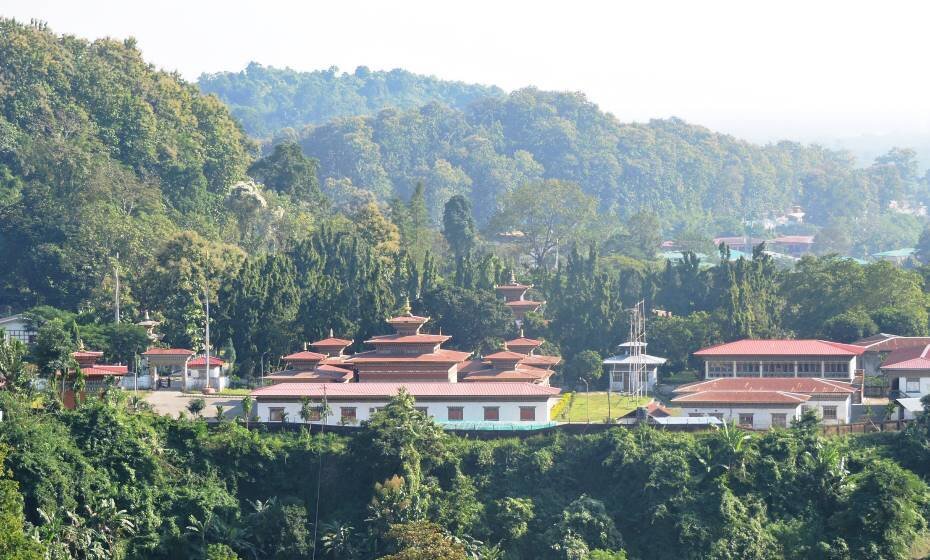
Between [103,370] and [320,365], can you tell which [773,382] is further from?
[103,370]

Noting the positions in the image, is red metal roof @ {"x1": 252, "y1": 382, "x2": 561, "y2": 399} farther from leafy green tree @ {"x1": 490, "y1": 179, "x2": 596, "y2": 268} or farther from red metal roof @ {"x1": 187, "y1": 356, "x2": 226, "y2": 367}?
leafy green tree @ {"x1": 490, "y1": 179, "x2": 596, "y2": 268}

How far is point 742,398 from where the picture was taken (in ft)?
210

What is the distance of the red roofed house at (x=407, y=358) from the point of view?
6925 centimetres

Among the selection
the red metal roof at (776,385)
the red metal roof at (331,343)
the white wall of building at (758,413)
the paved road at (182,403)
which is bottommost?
the white wall of building at (758,413)

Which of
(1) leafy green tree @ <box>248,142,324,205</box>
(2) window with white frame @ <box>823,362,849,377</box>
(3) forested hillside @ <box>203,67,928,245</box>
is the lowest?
(2) window with white frame @ <box>823,362,849,377</box>

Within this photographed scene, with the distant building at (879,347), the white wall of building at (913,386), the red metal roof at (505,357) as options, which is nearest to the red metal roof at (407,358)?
the red metal roof at (505,357)

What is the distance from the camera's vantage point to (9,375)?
197 ft

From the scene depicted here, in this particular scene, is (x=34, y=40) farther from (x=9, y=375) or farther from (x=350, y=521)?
(x=350, y=521)

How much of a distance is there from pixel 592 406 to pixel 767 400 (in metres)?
8.81

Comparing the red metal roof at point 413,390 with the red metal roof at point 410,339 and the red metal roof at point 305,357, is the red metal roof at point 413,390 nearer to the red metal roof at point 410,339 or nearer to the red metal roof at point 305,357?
the red metal roof at point 305,357

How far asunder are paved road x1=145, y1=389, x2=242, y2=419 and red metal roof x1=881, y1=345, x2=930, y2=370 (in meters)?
25.7

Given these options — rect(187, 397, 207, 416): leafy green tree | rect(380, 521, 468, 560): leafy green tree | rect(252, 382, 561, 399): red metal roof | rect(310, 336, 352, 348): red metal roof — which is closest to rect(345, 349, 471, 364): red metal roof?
rect(310, 336, 352, 348): red metal roof

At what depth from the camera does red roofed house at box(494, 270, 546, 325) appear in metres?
81.8

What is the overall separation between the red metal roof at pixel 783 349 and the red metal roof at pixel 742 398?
16.0 ft
